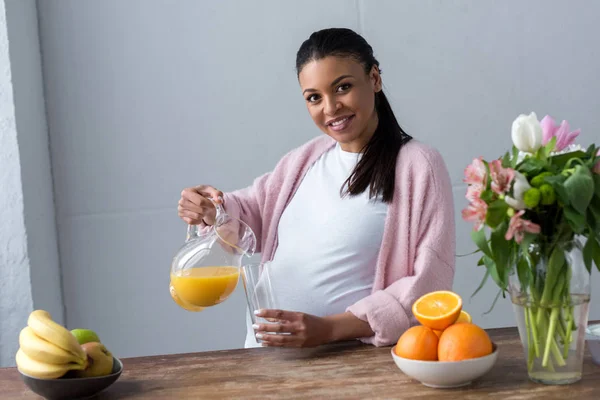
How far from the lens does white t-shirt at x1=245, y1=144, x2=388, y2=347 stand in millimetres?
1782

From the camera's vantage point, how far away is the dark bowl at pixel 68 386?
1.24 metres

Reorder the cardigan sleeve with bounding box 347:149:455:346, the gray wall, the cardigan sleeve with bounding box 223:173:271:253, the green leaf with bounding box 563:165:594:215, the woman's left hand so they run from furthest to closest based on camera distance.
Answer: the gray wall → the cardigan sleeve with bounding box 223:173:271:253 → the cardigan sleeve with bounding box 347:149:455:346 → the woman's left hand → the green leaf with bounding box 563:165:594:215

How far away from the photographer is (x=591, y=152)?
114 cm

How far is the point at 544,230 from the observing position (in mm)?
1137

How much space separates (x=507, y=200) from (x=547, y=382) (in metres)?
0.32

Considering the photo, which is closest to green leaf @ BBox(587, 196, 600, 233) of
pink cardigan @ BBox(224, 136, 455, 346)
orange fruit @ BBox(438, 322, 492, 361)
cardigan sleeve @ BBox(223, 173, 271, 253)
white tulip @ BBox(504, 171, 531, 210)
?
white tulip @ BBox(504, 171, 531, 210)

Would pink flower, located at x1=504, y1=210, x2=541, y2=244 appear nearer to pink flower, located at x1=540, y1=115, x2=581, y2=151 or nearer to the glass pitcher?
pink flower, located at x1=540, y1=115, x2=581, y2=151

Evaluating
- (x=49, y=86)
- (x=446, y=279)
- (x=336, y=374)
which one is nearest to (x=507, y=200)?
(x=336, y=374)

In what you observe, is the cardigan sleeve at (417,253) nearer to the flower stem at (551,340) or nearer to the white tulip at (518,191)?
the flower stem at (551,340)

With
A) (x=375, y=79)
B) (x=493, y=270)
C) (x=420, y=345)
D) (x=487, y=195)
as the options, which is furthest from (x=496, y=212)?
(x=375, y=79)

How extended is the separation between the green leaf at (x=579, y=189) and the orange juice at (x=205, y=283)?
26.3 inches

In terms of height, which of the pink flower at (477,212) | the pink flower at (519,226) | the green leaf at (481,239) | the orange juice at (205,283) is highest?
the pink flower at (477,212)

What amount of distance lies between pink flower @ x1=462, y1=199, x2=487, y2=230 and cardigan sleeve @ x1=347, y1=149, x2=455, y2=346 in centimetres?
47

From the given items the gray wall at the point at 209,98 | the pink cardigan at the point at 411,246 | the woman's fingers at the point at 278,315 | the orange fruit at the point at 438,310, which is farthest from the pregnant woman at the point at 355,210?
the gray wall at the point at 209,98
